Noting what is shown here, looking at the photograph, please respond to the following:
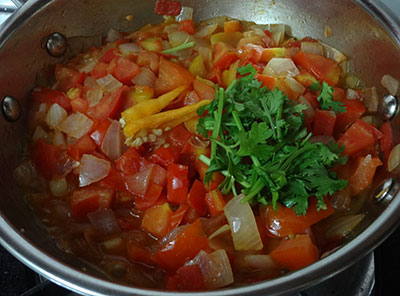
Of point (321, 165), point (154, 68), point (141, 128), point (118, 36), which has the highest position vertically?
point (321, 165)

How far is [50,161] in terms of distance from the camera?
1.83 m

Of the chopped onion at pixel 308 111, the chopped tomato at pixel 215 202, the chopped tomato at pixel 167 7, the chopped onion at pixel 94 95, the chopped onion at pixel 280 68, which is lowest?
the chopped tomato at pixel 167 7

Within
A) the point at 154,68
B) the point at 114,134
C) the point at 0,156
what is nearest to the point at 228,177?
the point at 114,134

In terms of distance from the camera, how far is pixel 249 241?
1.54 m

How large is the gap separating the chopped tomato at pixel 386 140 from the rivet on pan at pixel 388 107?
0.03 meters

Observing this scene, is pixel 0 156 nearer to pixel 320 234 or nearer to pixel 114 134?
pixel 114 134

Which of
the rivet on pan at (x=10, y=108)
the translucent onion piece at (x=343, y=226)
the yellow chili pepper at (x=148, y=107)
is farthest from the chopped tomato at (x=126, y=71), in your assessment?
the translucent onion piece at (x=343, y=226)

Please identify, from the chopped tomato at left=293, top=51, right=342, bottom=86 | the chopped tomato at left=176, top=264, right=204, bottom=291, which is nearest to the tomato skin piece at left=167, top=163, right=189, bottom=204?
the chopped tomato at left=176, top=264, right=204, bottom=291

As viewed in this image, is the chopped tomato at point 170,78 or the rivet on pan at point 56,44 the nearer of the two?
the chopped tomato at point 170,78

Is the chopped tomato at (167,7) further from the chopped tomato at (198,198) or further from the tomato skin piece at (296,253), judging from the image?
the tomato skin piece at (296,253)

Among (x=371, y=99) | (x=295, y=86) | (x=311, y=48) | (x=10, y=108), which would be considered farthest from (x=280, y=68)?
(x=10, y=108)

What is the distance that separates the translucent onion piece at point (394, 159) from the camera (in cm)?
172

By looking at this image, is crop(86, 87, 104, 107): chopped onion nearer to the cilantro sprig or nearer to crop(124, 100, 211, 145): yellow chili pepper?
crop(124, 100, 211, 145): yellow chili pepper

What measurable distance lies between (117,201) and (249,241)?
19.8 inches
